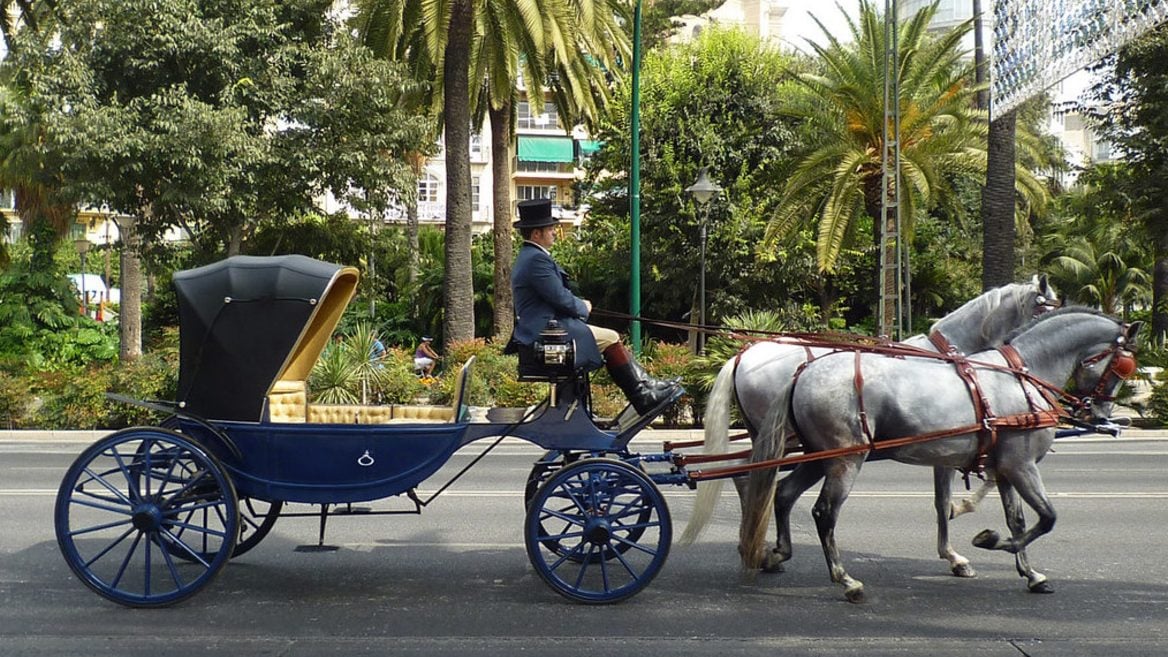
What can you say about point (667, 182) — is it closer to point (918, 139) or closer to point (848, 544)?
point (918, 139)

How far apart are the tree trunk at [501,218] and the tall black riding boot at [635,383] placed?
20.6 m

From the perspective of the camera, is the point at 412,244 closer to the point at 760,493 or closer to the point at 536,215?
the point at 536,215

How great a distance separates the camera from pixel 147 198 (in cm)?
2080

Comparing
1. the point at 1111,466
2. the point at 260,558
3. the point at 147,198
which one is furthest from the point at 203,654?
the point at 147,198

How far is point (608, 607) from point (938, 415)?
91.2 inches

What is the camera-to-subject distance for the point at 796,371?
700 centimetres

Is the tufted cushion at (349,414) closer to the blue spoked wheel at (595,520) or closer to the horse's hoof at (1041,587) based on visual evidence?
the blue spoked wheel at (595,520)

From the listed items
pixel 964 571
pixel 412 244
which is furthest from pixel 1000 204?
pixel 412 244

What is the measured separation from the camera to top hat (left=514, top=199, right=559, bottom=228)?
7.02 metres

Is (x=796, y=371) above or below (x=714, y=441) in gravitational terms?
above

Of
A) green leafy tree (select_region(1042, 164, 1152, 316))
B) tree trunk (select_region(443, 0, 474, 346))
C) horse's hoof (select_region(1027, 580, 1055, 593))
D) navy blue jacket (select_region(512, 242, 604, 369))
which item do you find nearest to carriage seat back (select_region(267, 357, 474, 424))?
navy blue jacket (select_region(512, 242, 604, 369))

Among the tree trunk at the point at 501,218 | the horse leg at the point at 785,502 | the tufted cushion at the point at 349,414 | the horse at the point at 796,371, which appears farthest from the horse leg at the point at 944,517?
the tree trunk at the point at 501,218

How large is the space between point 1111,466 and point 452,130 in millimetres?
14327

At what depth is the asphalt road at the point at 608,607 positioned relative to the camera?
5.71 m
